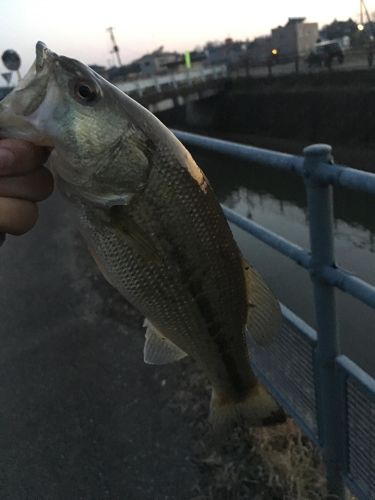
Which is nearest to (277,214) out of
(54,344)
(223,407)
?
(54,344)

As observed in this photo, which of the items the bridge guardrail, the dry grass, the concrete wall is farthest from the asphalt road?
the concrete wall

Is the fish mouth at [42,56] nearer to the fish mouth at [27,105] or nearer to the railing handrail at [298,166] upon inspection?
the fish mouth at [27,105]

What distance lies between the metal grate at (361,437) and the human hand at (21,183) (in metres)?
1.63

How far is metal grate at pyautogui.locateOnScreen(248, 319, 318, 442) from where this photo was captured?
8.52 feet

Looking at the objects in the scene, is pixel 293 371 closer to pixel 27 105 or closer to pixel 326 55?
pixel 27 105

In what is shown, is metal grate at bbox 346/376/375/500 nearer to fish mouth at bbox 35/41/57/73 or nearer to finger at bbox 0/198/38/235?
finger at bbox 0/198/38/235

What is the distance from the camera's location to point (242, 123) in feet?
101

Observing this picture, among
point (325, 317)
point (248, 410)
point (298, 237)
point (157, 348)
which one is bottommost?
point (298, 237)

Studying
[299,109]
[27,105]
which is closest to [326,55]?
[299,109]

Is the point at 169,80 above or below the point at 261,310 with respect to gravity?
above

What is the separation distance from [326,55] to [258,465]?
31.3 m

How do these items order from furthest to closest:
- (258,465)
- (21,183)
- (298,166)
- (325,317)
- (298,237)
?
(298,237), (258,465), (325,317), (298,166), (21,183)

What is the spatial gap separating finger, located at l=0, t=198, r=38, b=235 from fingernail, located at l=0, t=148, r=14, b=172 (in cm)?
12

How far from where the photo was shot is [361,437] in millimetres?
2340
